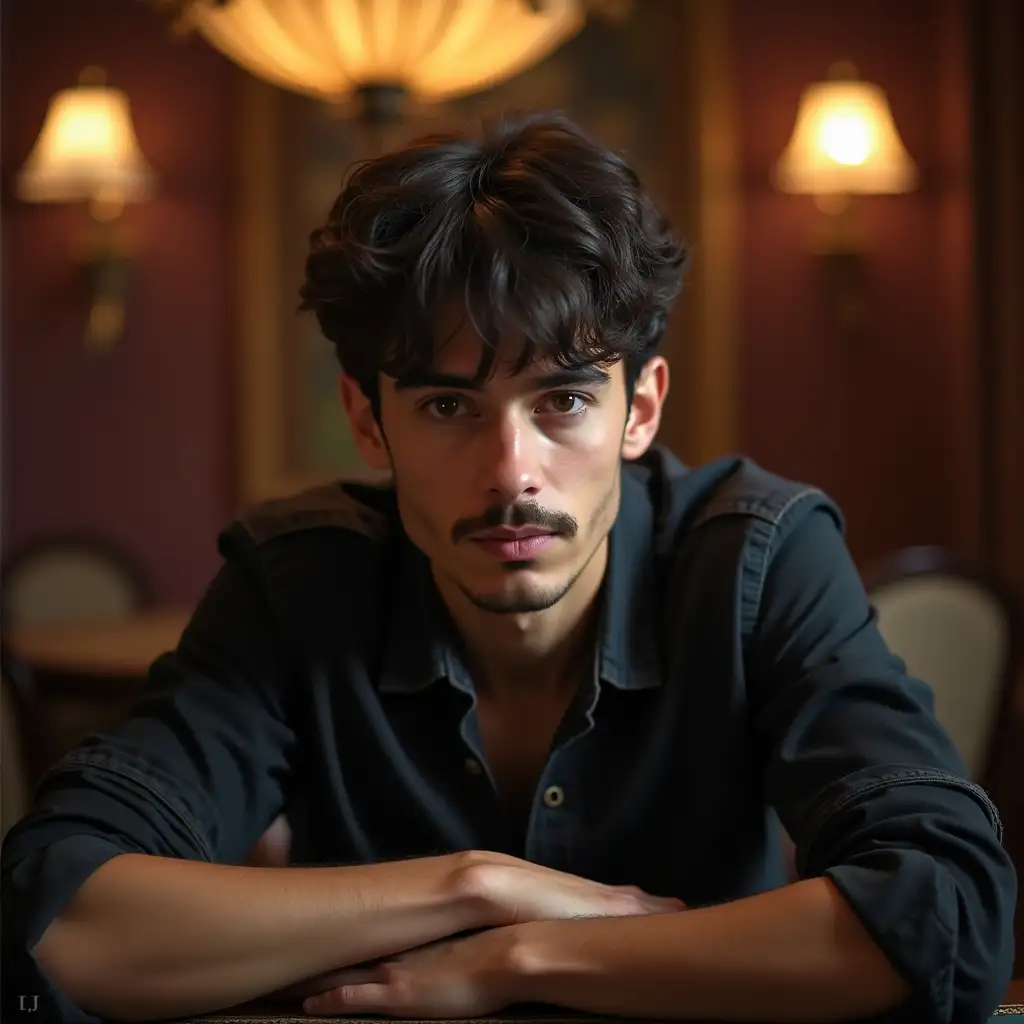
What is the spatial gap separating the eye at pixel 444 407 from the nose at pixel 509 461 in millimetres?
39

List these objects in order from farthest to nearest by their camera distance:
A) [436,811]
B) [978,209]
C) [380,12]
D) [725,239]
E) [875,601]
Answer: [725,239]
[978,209]
[875,601]
[380,12]
[436,811]

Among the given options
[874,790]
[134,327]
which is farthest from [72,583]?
[874,790]

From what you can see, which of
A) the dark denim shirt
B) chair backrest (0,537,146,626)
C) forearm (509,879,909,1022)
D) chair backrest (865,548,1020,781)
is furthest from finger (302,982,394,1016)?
chair backrest (0,537,146,626)

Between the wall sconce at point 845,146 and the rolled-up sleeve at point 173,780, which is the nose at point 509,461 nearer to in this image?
the rolled-up sleeve at point 173,780

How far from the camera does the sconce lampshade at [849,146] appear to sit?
3.83m

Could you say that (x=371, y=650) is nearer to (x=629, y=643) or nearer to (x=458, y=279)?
(x=629, y=643)

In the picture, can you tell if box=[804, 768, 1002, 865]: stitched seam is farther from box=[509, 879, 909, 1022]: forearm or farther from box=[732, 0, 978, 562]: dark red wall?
box=[732, 0, 978, 562]: dark red wall

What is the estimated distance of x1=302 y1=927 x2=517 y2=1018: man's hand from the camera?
112 cm

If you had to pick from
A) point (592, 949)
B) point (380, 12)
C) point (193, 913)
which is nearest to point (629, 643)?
point (592, 949)

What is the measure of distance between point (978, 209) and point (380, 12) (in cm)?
222

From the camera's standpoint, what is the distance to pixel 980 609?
285 centimetres

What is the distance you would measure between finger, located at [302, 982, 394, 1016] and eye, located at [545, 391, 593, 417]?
53 centimetres

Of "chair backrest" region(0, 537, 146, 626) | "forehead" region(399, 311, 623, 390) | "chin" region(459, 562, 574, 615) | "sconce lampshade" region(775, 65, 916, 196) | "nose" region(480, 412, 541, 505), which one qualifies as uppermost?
"sconce lampshade" region(775, 65, 916, 196)

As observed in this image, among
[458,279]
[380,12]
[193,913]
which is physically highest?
[380,12]
